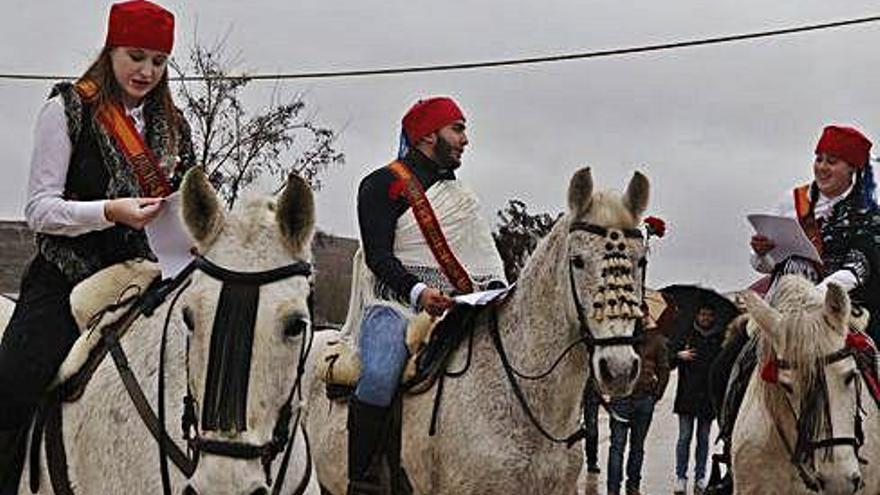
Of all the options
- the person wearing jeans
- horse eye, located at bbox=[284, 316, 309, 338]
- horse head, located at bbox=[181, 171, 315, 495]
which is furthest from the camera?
the person wearing jeans

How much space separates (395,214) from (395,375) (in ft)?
2.88

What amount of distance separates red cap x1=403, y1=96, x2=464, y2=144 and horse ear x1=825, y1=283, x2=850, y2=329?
7.32 feet

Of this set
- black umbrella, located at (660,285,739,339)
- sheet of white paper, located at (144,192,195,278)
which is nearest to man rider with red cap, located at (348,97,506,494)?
sheet of white paper, located at (144,192,195,278)

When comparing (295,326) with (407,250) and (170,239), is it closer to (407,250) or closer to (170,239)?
(170,239)

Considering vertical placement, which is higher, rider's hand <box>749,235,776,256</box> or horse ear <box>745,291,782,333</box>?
rider's hand <box>749,235,776,256</box>

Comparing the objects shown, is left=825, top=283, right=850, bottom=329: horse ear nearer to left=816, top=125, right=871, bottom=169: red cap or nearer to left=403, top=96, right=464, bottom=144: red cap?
left=816, top=125, right=871, bottom=169: red cap

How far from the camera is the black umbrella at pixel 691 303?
14523 mm

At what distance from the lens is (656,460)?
20.8 m

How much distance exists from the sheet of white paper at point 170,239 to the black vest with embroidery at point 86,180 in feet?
1.18

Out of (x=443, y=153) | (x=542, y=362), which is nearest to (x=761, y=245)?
(x=542, y=362)

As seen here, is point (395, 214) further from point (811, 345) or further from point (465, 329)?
point (811, 345)

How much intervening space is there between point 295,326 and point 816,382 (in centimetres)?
380

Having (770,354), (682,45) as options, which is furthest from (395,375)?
(682,45)

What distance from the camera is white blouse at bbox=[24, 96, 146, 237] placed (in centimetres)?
491
